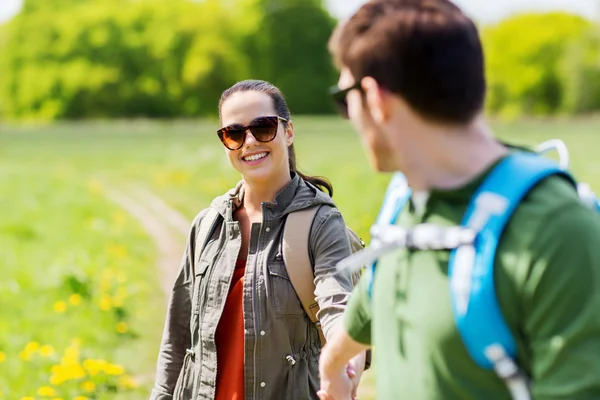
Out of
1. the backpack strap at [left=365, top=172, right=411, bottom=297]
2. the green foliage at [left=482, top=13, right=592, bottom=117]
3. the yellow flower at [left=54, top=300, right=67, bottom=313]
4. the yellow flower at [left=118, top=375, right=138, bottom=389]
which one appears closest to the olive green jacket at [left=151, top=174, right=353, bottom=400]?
the backpack strap at [left=365, top=172, right=411, bottom=297]

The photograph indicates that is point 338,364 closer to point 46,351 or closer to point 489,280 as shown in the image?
point 489,280

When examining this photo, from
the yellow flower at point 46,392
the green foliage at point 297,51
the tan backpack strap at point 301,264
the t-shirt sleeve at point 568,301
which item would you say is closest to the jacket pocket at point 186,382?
the tan backpack strap at point 301,264

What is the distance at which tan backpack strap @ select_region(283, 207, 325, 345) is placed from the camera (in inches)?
104

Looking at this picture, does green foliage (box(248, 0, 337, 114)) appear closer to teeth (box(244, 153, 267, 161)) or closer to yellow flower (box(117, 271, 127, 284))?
yellow flower (box(117, 271, 127, 284))

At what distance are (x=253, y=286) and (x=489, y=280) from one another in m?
1.35

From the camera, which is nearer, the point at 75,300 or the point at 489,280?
the point at 489,280

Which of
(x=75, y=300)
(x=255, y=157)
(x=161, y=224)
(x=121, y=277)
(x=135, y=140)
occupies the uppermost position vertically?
(x=135, y=140)

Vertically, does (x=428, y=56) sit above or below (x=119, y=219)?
below

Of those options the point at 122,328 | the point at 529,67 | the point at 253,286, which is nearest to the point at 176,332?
the point at 253,286

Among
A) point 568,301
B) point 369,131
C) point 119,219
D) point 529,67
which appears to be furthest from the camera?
point 529,67

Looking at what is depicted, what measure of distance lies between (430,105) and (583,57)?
9279 centimetres

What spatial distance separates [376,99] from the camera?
1.57m

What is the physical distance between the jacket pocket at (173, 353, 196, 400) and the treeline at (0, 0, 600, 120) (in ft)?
220

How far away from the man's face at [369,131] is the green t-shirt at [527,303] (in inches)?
5.0
